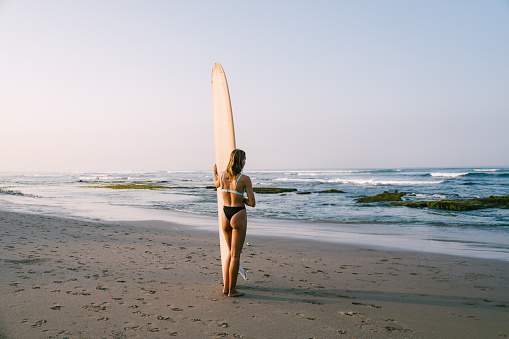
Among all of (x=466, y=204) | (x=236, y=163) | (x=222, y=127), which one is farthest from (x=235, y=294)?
(x=466, y=204)

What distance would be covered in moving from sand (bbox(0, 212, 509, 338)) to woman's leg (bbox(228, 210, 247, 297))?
0.87 ft

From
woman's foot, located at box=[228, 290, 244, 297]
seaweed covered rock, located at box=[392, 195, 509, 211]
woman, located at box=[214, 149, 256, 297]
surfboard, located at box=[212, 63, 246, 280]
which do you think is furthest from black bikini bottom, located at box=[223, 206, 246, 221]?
seaweed covered rock, located at box=[392, 195, 509, 211]

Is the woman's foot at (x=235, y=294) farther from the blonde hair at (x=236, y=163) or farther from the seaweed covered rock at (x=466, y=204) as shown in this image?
the seaweed covered rock at (x=466, y=204)

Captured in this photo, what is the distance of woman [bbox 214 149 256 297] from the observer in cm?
406

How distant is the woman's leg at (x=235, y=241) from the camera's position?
4.06 m

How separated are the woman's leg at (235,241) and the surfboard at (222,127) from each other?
346 mm

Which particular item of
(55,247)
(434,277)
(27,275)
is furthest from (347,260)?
(55,247)

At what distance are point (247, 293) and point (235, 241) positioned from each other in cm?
78

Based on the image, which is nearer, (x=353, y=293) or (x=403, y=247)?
(x=353, y=293)

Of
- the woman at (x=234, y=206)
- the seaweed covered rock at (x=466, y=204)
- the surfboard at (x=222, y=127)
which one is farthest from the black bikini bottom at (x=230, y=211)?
the seaweed covered rock at (x=466, y=204)

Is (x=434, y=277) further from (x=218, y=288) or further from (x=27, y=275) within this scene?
(x=27, y=275)

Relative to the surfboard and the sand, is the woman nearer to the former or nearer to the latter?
the surfboard

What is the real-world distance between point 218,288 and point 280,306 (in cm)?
102

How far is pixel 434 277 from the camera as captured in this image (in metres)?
5.33
